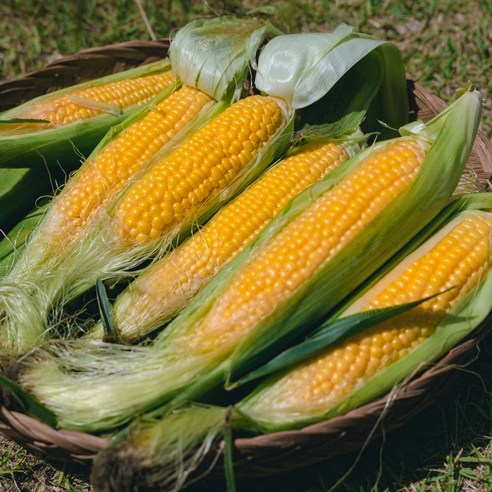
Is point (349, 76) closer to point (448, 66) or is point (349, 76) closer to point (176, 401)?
point (448, 66)

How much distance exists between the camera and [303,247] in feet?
5.98

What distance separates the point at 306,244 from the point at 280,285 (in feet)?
0.45

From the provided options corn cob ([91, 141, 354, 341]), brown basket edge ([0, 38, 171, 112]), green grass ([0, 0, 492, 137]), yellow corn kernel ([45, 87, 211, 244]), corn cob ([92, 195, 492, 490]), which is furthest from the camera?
green grass ([0, 0, 492, 137])

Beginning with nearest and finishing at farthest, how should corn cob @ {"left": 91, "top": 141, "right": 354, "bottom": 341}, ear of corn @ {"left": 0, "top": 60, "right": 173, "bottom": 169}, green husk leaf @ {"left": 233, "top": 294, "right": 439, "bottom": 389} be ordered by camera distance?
1. green husk leaf @ {"left": 233, "top": 294, "right": 439, "bottom": 389}
2. corn cob @ {"left": 91, "top": 141, "right": 354, "bottom": 341}
3. ear of corn @ {"left": 0, "top": 60, "right": 173, "bottom": 169}

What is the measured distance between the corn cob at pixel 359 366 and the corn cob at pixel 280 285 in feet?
0.27

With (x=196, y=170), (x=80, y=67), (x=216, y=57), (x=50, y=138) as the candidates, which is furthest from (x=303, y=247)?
(x=80, y=67)

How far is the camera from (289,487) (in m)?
2.00

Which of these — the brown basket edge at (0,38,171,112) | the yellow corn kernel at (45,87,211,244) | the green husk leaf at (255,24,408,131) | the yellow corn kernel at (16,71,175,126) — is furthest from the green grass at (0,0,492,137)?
the yellow corn kernel at (45,87,211,244)

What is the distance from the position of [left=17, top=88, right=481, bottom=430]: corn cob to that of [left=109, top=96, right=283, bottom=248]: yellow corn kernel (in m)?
0.26

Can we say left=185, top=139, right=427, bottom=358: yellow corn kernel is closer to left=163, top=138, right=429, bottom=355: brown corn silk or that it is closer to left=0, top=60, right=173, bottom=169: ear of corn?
left=163, top=138, right=429, bottom=355: brown corn silk

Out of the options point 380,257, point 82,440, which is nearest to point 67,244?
point 82,440

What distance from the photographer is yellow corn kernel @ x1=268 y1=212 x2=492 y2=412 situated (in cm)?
172

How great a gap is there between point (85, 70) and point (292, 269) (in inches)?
58.0

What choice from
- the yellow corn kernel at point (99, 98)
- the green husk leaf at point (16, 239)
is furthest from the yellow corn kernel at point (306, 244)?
the yellow corn kernel at point (99, 98)
